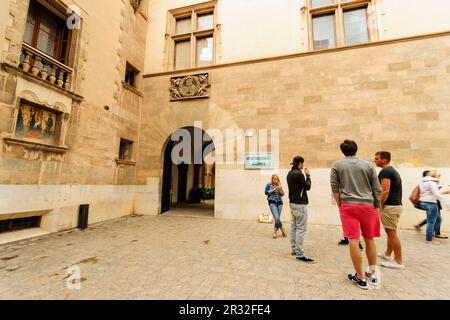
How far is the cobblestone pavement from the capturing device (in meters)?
2.69

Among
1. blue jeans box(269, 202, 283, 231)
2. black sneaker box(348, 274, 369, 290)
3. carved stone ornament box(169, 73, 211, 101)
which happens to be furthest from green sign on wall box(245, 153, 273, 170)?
black sneaker box(348, 274, 369, 290)

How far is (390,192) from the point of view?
145 inches

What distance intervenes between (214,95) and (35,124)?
18.3 feet

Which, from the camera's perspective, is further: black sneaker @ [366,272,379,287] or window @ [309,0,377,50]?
window @ [309,0,377,50]

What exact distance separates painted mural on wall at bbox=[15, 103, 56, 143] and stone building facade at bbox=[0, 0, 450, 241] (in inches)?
1.2

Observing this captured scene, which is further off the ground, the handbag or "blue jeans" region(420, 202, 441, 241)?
"blue jeans" region(420, 202, 441, 241)

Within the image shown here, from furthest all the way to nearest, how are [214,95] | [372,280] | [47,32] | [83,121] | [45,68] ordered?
1. [214,95]
2. [83,121]
3. [47,32]
4. [45,68]
5. [372,280]

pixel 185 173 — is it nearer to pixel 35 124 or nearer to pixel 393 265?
pixel 35 124

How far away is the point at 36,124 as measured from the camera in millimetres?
5473

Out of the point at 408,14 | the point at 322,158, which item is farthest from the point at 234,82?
the point at 408,14

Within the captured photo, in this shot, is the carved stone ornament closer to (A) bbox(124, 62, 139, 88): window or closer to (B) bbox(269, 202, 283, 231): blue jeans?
(A) bbox(124, 62, 139, 88): window

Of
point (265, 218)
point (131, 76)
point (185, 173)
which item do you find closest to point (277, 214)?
point (265, 218)

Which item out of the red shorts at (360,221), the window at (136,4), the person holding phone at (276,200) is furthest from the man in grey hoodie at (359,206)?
the window at (136,4)
